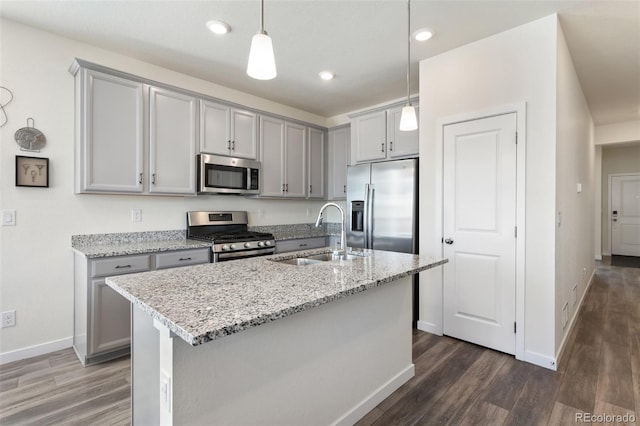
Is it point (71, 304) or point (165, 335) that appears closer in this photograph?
point (165, 335)

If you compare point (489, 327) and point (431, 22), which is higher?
point (431, 22)

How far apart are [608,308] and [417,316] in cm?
242

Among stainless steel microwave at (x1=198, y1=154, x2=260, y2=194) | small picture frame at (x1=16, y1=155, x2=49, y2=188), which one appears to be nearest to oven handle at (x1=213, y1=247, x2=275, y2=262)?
stainless steel microwave at (x1=198, y1=154, x2=260, y2=194)

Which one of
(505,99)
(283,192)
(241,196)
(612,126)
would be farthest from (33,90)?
(612,126)

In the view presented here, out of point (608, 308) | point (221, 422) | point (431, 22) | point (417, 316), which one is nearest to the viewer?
point (221, 422)

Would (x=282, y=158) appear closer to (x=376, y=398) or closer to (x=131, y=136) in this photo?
(x=131, y=136)

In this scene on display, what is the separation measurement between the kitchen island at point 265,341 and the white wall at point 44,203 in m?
1.76

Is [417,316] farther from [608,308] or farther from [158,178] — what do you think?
[158,178]

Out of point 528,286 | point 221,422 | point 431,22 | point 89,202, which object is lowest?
point 221,422

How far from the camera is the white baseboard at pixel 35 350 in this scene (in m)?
2.50

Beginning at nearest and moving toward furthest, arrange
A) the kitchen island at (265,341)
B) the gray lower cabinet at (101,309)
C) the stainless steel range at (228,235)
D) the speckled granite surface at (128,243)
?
the kitchen island at (265,341)
the gray lower cabinet at (101,309)
the speckled granite surface at (128,243)
the stainless steel range at (228,235)

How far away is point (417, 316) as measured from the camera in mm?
3289

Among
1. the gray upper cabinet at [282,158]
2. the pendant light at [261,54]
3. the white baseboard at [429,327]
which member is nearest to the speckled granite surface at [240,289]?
the pendant light at [261,54]

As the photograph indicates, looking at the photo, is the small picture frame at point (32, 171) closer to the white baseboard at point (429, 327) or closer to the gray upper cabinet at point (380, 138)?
the gray upper cabinet at point (380, 138)
